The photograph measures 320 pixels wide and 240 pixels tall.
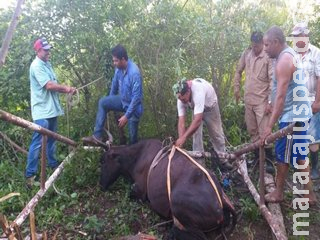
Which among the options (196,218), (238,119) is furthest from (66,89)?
(238,119)

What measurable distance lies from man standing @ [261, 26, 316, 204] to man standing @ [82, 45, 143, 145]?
6.45 ft

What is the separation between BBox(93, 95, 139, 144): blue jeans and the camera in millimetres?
5590

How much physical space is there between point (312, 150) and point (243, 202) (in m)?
1.31

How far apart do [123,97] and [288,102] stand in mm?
2386

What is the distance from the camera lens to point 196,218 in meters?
3.82

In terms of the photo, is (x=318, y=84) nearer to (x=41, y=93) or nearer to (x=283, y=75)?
(x=283, y=75)

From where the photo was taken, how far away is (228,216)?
13.1ft

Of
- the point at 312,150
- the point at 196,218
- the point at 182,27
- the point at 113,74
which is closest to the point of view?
the point at 196,218

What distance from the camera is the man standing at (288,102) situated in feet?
12.7

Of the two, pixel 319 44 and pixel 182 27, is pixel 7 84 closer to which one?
pixel 182 27

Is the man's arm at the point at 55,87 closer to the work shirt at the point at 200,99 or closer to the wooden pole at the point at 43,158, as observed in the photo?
the wooden pole at the point at 43,158

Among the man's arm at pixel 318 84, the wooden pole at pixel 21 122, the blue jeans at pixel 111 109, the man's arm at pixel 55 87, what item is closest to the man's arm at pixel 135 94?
the blue jeans at pixel 111 109

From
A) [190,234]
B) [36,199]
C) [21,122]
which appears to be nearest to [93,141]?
[36,199]

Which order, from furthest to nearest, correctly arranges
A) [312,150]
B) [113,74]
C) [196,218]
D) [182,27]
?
[113,74] < [182,27] < [312,150] < [196,218]
